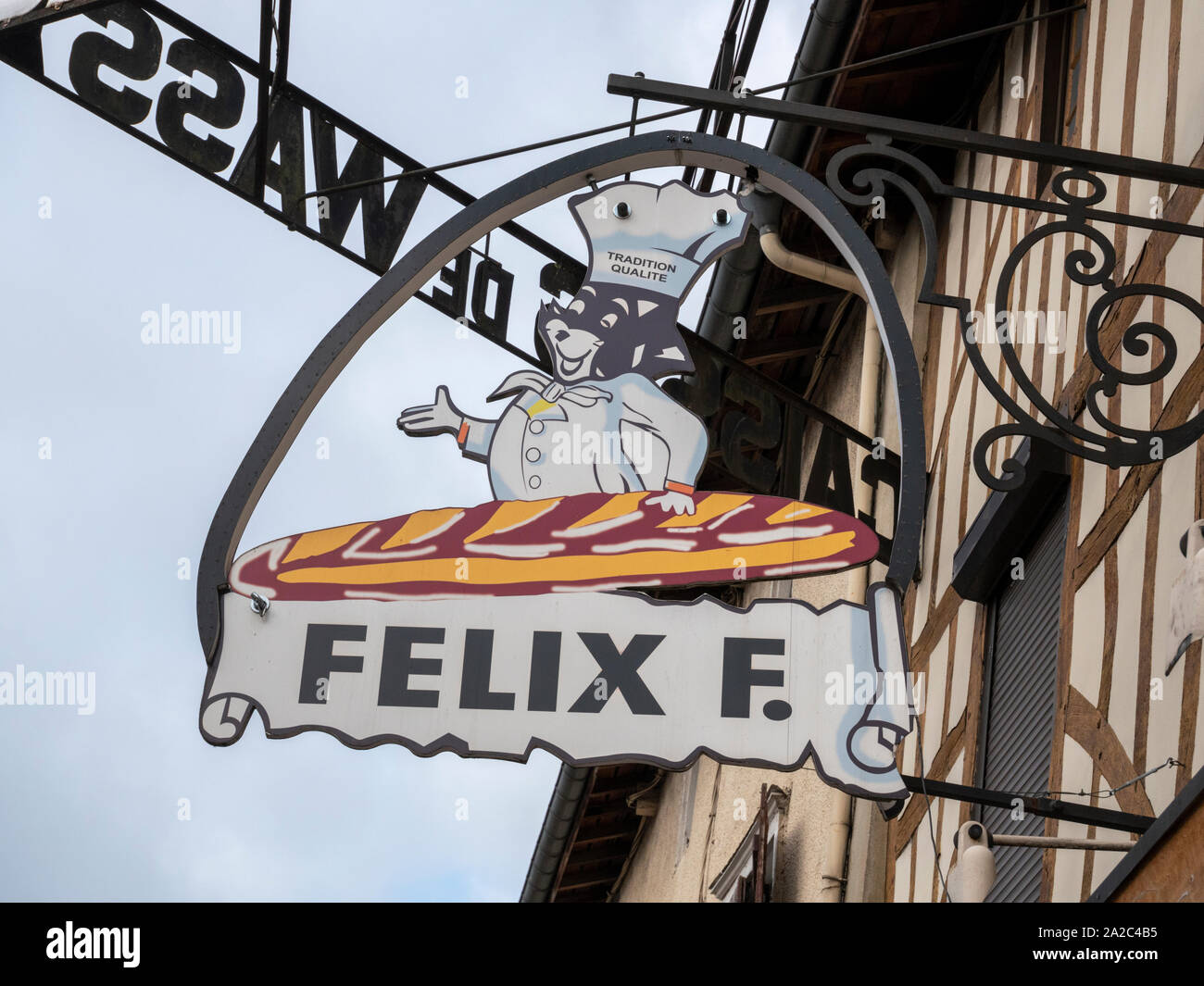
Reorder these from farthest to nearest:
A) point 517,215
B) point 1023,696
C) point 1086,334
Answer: point 1023,696
point 517,215
point 1086,334

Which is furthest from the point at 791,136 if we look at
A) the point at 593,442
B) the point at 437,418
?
the point at 593,442

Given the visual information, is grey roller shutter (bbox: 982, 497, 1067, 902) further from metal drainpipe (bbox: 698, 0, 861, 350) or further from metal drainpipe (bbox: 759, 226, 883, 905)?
metal drainpipe (bbox: 698, 0, 861, 350)

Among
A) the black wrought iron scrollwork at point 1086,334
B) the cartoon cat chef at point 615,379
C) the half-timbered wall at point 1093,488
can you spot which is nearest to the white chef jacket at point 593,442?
the cartoon cat chef at point 615,379

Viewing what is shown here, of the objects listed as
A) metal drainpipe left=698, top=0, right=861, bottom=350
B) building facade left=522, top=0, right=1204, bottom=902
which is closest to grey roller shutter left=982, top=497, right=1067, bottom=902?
building facade left=522, top=0, right=1204, bottom=902

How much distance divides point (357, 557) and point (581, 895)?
10.2 meters

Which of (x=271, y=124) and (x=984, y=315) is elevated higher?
(x=271, y=124)

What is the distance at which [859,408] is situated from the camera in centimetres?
808

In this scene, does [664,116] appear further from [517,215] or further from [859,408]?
[859,408]

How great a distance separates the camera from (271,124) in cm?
682

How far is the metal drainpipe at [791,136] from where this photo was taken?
7.06 metres

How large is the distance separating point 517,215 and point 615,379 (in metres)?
0.65

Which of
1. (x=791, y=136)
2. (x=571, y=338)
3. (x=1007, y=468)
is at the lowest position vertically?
(x=1007, y=468)

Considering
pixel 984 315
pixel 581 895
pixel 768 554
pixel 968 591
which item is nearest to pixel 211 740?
pixel 768 554
